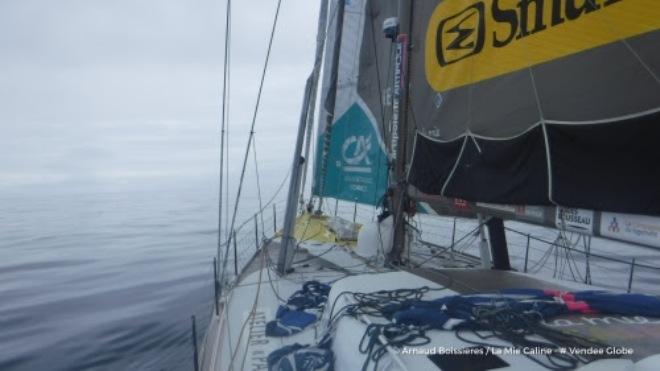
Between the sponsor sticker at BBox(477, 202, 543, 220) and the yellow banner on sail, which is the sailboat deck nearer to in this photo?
the sponsor sticker at BBox(477, 202, 543, 220)

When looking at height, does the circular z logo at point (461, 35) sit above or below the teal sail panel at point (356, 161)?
above

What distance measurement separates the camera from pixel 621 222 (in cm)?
252

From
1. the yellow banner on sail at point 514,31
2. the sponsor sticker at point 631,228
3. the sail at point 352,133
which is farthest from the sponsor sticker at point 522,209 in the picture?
the sail at point 352,133

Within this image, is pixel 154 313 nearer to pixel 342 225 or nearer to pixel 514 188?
pixel 342 225

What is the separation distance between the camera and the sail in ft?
21.3

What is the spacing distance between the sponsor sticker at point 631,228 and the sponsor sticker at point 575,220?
0.32ft

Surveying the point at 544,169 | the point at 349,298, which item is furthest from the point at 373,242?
the point at 544,169

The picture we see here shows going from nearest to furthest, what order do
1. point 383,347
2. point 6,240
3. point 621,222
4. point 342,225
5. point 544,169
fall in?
point 383,347, point 621,222, point 544,169, point 342,225, point 6,240

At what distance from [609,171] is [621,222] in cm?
33

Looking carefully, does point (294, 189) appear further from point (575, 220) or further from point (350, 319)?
point (575, 220)

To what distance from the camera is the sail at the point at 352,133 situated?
6504mm

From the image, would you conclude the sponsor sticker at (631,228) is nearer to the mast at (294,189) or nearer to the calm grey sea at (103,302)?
the mast at (294,189)

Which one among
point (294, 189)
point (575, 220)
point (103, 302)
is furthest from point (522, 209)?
point (103, 302)

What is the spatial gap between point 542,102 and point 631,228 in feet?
3.66
